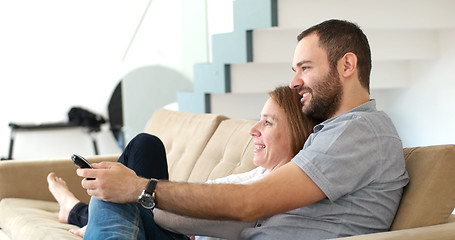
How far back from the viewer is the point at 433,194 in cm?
175

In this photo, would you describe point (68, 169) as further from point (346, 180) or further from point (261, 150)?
point (346, 180)

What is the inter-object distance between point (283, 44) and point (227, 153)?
1.58 meters

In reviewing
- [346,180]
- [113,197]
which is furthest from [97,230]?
[346,180]

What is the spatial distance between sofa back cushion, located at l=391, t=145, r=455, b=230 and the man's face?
308 mm

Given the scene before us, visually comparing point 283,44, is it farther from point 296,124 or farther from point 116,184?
point 116,184

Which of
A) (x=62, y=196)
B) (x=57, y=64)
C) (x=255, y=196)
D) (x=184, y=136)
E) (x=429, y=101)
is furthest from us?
(x=57, y=64)

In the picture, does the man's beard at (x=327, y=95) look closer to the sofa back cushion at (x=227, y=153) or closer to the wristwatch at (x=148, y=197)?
the wristwatch at (x=148, y=197)

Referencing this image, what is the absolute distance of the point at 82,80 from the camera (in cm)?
726

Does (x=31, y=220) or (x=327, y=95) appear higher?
(x=327, y=95)

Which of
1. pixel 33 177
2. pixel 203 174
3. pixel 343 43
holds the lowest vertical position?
pixel 33 177

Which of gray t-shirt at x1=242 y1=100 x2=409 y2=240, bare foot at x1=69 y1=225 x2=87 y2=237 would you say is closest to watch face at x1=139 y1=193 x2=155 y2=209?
gray t-shirt at x1=242 y1=100 x2=409 y2=240

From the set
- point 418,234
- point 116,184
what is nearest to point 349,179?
point 418,234

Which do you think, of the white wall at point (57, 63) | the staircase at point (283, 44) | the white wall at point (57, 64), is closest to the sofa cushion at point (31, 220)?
the staircase at point (283, 44)

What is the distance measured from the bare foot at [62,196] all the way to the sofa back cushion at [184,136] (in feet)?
1.59
